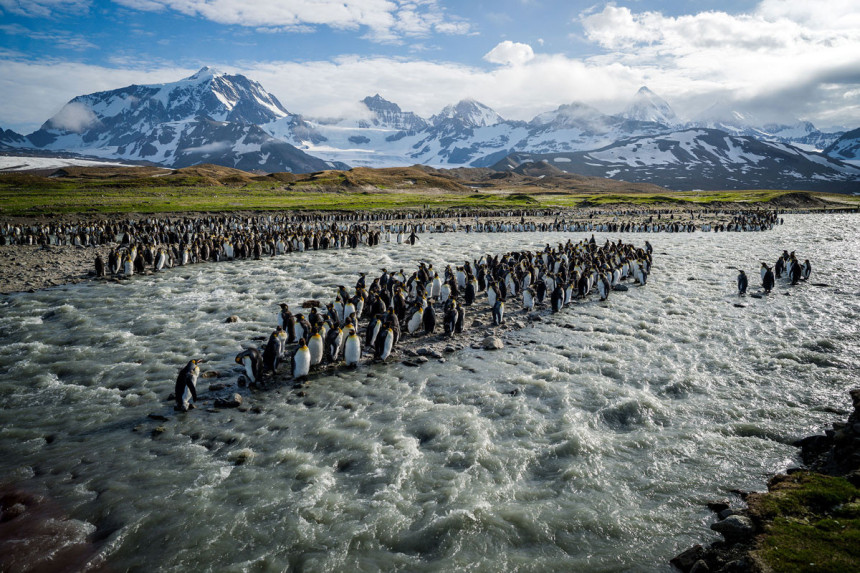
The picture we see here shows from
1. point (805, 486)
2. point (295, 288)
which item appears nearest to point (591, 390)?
point (805, 486)

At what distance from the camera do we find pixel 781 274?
2062 centimetres

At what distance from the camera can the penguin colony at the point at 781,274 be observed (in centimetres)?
1723

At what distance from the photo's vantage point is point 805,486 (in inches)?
231

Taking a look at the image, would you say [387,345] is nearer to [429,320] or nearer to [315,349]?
[315,349]

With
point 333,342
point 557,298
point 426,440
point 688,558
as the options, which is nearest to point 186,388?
point 333,342

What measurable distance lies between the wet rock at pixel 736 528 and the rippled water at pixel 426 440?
0.74 feet

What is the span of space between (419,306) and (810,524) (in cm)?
884

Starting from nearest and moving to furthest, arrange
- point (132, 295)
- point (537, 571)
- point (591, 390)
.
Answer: point (537, 571) → point (591, 390) → point (132, 295)

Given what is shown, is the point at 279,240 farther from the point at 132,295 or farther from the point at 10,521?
the point at 10,521

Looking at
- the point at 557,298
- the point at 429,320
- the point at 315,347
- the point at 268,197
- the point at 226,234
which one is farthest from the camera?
the point at 268,197

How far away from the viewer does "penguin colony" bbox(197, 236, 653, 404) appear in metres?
10.2

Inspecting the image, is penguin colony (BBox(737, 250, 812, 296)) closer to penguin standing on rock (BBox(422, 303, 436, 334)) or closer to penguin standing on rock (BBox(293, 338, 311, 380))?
penguin standing on rock (BBox(422, 303, 436, 334))

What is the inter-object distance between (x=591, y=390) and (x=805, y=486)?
12.5ft

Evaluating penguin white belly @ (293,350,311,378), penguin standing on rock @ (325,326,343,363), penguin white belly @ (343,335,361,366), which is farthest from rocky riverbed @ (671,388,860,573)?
penguin standing on rock @ (325,326,343,363)
